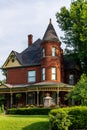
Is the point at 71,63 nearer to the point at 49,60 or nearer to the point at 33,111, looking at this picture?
the point at 49,60

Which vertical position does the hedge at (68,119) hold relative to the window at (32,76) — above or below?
below

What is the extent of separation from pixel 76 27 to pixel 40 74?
29.2 feet

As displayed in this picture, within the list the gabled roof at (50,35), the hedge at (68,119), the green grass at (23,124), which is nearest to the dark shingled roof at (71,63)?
the gabled roof at (50,35)

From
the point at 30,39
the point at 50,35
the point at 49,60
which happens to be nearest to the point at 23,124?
the point at 49,60

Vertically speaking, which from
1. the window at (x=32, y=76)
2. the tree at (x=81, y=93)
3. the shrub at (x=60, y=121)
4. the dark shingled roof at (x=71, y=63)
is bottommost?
the shrub at (x=60, y=121)

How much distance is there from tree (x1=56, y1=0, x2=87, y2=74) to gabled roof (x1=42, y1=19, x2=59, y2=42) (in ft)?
5.15

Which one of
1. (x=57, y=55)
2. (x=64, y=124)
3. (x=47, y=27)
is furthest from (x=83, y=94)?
(x=47, y=27)

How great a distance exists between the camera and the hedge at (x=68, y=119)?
2897 cm

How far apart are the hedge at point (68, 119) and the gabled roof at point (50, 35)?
1052 inches

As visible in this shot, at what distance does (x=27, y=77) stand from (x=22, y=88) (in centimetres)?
386

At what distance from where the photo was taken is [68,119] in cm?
2956

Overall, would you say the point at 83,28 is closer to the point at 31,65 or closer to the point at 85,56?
Answer: the point at 85,56

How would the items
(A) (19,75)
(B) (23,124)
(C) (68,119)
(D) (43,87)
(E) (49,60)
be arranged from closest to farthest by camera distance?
1. (C) (68,119)
2. (B) (23,124)
3. (D) (43,87)
4. (E) (49,60)
5. (A) (19,75)

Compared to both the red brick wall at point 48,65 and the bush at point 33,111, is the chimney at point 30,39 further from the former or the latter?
the bush at point 33,111
